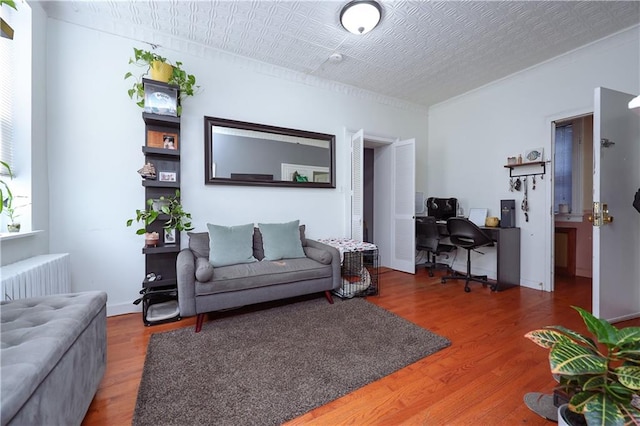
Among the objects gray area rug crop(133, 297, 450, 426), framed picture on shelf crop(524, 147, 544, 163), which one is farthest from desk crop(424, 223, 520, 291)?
gray area rug crop(133, 297, 450, 426)

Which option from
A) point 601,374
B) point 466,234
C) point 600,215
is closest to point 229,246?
point 601,374

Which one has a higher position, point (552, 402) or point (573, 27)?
point (573, 27)

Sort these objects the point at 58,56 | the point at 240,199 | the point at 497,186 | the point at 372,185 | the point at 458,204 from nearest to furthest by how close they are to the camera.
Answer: the point at 58,56
the point at 240,199
the point at 497,186
the point at 458,204
the point at 372,185

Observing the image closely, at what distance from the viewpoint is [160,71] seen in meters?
2.42

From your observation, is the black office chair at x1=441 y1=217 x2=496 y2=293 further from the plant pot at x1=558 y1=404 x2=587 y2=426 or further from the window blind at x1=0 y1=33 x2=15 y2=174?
the window blind at x1=0 y1=33 x2=15 y2=174

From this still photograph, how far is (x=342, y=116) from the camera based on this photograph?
3.86 meters

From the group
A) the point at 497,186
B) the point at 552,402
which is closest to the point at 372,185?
A: the point at 497,186

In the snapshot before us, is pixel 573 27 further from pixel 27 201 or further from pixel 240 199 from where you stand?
pixel 27 201

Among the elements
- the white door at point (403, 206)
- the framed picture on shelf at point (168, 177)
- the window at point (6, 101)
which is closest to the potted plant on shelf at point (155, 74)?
the framed picture on shelf at point (168, 177)

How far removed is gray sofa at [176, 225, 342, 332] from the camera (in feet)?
6.93

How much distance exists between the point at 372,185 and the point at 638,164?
3.33 metres

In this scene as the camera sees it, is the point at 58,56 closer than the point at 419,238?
Yes

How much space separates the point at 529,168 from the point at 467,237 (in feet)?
4.13

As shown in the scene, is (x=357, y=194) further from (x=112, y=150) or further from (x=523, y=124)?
(x=112, y=150)
